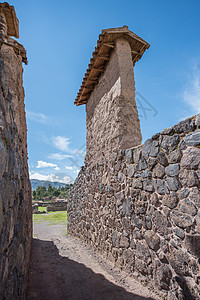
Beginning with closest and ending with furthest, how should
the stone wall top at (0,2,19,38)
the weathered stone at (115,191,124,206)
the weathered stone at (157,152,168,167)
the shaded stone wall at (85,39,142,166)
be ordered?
the weathered stone at (157,152,168,167) → the weathered stone at (115,191,124,206) → the shaded stone wall at (85,39,142,166) → the stone wall top at (0,2,19,38)

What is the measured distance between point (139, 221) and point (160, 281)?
40.0 inches

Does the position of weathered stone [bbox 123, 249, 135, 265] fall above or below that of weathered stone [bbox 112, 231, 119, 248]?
below

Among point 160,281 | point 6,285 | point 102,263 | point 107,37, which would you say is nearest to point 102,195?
point 102,263

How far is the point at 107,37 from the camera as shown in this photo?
5223 millimetres

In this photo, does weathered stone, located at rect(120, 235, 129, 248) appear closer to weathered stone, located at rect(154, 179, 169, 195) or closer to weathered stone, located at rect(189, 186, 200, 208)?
weathered stone, located at rect(154, 179, 169, 195)

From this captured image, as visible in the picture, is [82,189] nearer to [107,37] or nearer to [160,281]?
[160,281]

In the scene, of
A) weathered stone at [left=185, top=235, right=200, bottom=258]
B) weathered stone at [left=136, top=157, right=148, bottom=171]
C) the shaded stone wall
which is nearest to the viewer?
weathered stone at [left=185, top=235, right=200, bottom=258]

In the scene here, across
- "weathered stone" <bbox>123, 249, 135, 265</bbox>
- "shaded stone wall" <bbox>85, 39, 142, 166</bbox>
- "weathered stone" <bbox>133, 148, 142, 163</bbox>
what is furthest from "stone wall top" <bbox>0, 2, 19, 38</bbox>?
"weathered stone" <bbox>123, 249, 135, 265</bbox>

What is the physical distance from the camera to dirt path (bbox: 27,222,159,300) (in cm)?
327

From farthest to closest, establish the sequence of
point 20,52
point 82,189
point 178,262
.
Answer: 1. point 82,189
2. point 20,52
3. point 178,262

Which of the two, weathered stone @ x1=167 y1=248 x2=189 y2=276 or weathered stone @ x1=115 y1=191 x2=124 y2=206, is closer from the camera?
weathered stone @ x1=167 y1=248 x2=189 y2=276

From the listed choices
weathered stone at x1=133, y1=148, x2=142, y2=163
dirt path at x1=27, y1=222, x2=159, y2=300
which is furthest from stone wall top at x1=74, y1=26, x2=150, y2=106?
dirt path at x1=27, y1=222, x2=159, y2=300

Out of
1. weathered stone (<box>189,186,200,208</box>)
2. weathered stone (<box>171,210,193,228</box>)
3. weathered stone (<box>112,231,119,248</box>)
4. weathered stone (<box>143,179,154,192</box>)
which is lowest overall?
weathered stone (<box>112,231,119,248</box>)

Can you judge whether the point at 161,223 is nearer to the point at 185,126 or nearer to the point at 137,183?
the point at 137,183
